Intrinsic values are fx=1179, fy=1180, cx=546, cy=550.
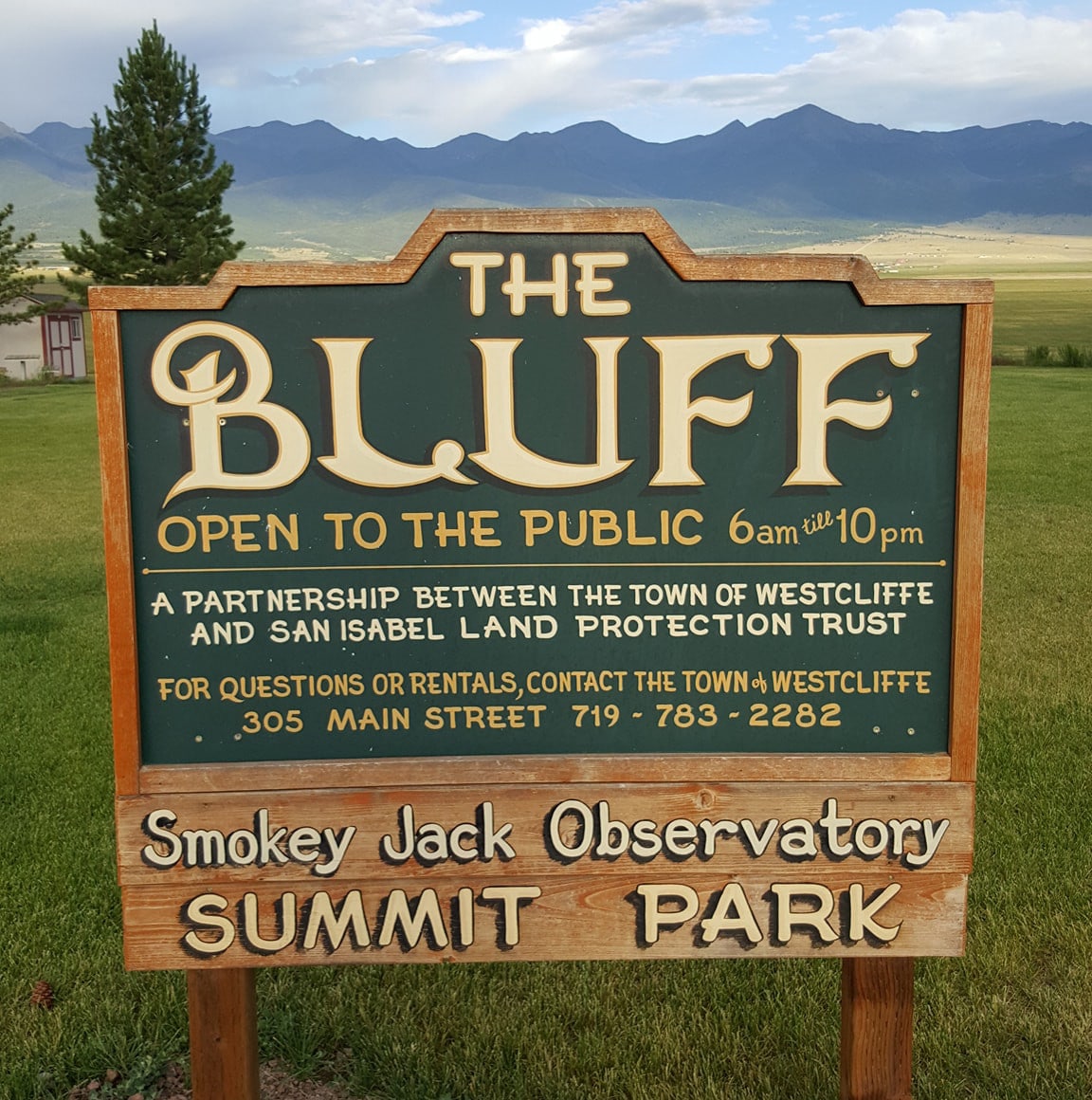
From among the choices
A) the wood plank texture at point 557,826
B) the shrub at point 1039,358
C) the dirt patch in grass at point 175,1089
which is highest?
the shrub at point 1039,358

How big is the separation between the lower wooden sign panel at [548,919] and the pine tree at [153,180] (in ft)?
166

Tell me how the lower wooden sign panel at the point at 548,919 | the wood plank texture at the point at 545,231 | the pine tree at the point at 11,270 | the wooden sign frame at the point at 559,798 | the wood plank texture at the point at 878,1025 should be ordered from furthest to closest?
the pine tree at the point at 11,270, the wood plank texture at the point at 878,1025, the lower wooden sign panel at the point at 548,919, the wooden sign frame at the point at 559,798, the wood plank texture at the point at 545,231

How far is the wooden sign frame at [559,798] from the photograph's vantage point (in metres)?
2.50

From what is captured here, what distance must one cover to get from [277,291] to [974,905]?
3470 millimetres

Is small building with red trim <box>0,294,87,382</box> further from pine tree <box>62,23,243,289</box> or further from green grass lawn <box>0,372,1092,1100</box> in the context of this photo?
green grass lawn <box>0,372,1092,1100</box>

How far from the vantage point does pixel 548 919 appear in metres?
2.63

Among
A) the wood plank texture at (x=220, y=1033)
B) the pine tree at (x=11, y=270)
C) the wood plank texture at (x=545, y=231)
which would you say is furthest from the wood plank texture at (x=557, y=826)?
the pine tree at (x=11, y=270)

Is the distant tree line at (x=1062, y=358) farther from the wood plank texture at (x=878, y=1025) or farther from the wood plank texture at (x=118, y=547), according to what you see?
the wood plank texture at (x=118, y=547)

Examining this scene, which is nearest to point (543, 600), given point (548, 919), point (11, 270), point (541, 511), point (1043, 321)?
point (541, 511)

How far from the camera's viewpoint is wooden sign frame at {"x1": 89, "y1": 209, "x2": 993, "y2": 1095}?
2504 mm

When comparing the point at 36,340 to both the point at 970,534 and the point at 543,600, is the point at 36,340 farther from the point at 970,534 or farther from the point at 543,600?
the point at 970,534

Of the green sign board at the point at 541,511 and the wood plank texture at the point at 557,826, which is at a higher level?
the green sign board at the point at 541,511

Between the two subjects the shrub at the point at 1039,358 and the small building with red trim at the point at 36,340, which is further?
the small building with red trim at the point at 36,340

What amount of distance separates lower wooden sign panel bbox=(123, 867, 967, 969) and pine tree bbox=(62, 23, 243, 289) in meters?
50.5
